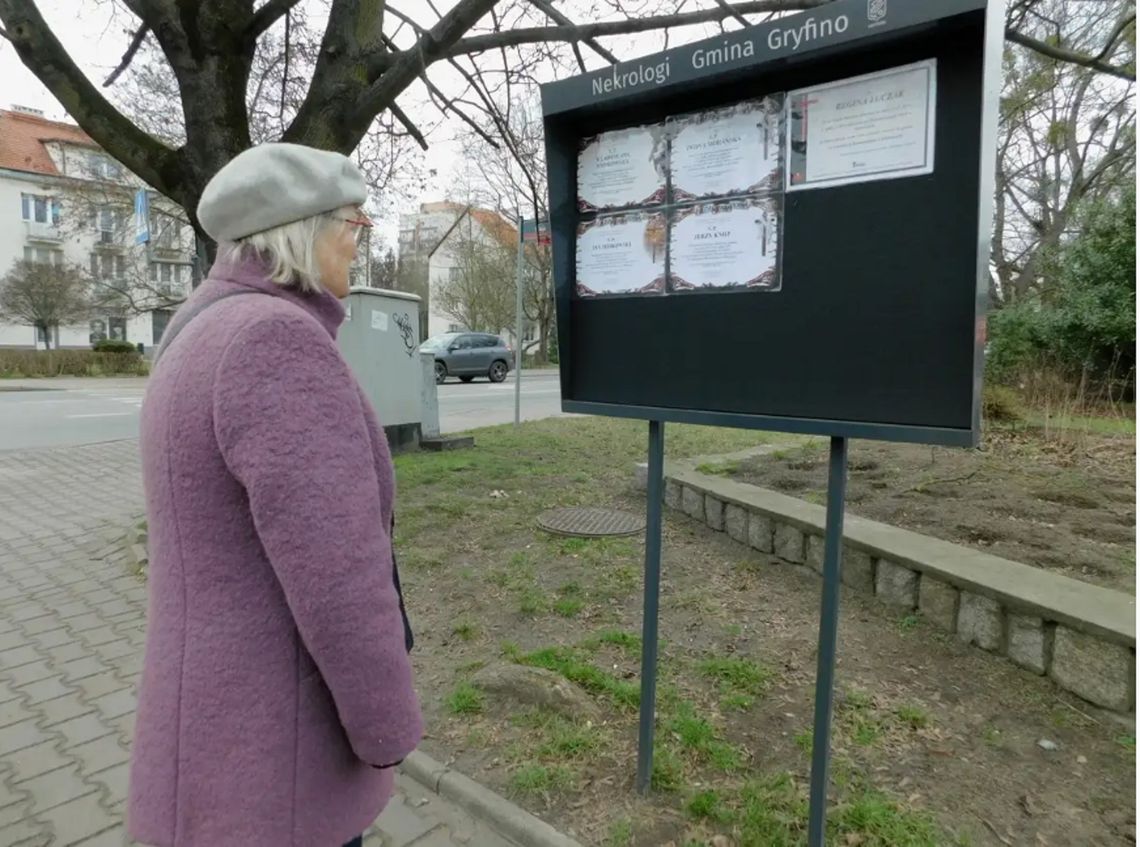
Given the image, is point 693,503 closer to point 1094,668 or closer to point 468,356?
point 1094,668

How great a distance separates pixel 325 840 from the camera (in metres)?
1.18

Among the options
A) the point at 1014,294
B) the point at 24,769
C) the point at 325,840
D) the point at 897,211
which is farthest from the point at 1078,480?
the point at 1014,294

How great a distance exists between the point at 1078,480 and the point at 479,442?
6302 mm

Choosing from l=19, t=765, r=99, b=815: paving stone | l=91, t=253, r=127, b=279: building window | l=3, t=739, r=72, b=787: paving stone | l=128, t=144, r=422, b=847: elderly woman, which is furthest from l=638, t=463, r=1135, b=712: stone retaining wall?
l=91, t=253, r=127, b=279: building window

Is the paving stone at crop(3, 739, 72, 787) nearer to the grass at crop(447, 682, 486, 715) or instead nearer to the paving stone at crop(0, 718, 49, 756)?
the paving stone at crop(0, 718, 49, 756)

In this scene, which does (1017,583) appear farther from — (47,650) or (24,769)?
(47,650)

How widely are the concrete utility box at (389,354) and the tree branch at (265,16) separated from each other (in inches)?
110

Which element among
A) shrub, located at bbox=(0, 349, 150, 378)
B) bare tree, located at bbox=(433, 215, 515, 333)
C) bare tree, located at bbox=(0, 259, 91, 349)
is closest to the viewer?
shrub, located at bbox=(0, 349, 150, 378)

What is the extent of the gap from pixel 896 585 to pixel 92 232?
95.8 ft

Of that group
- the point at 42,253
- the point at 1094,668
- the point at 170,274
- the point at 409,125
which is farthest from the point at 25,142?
the point at 1094,668

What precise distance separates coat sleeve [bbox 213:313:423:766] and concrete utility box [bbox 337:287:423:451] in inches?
267

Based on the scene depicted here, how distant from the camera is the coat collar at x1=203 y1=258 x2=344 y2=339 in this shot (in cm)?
118

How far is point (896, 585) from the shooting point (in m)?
3.52

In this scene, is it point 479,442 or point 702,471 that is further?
point 479,442
